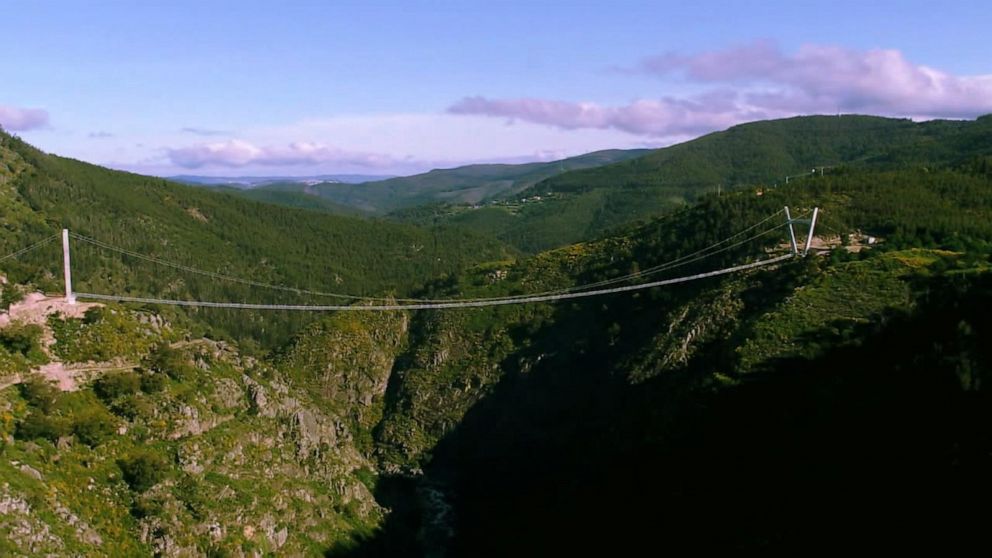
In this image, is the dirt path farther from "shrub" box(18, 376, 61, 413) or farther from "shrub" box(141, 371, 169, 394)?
"shrub" box(141, 371, 169, 394)

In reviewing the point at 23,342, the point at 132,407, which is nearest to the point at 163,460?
the point at 132,407

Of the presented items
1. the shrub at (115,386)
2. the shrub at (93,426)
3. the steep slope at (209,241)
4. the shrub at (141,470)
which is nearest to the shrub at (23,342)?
the shrub at (115,386)

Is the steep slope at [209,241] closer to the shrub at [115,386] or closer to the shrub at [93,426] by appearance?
the shrub at [115,386]

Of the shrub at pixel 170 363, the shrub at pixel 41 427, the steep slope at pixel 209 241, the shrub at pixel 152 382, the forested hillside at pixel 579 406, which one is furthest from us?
the steep slope at pixel 209 241

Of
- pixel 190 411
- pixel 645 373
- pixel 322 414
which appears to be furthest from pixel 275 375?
pixel 645 373

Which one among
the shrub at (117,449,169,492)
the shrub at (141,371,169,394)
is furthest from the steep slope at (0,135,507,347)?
the shrub at (117,449,169,492)

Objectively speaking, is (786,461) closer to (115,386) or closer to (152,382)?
(152,382)
